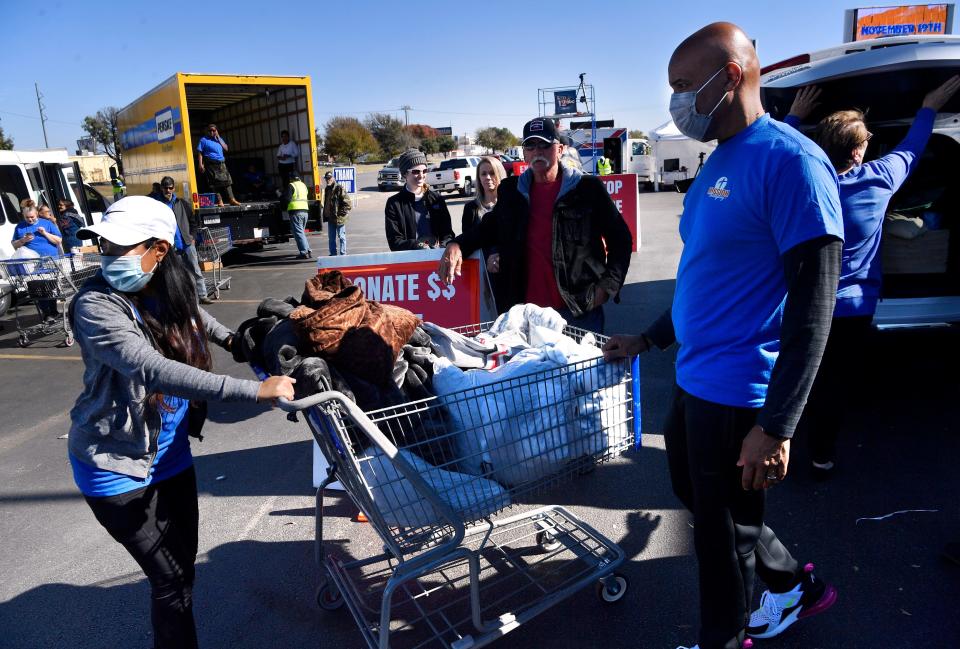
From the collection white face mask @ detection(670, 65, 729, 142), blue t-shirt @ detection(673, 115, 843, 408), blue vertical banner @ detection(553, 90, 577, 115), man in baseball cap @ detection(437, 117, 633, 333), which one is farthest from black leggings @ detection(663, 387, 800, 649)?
blue vertical banner @ detection(553, 90, 577, 115)

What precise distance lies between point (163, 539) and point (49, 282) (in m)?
7.89

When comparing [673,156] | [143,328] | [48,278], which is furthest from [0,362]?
[673,156]

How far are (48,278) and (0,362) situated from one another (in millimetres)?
1234

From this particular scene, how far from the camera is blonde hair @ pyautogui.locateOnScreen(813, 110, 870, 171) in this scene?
3426mm

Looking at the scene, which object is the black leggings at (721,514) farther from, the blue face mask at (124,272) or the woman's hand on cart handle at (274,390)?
the blue face mask at (124,272)

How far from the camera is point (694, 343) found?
6.81 ft

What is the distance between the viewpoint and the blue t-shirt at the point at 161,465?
2191 mm

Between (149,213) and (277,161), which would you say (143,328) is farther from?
(277,161)

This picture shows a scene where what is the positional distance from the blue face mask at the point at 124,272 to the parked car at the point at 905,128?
3.92m

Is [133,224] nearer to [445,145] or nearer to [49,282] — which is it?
[49,282]

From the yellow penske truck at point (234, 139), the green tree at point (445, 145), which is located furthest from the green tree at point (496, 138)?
the yellow penske truck at point (234, 139)

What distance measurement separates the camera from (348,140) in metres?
65.2

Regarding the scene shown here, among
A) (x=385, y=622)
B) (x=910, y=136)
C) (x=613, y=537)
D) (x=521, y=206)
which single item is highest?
(x=910, y=136)

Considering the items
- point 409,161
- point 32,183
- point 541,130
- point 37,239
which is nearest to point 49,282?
point 37,239
